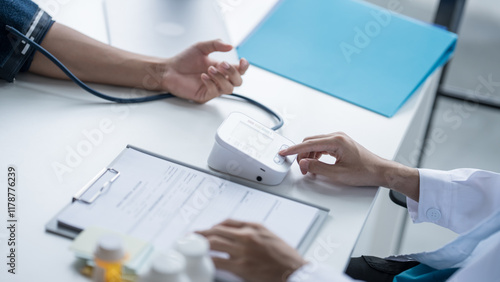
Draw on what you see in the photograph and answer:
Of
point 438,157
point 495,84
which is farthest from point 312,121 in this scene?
point 495,84

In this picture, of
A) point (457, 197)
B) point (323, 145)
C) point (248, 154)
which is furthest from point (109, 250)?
point (457, 197)

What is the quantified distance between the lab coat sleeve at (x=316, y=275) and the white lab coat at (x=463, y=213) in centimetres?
32

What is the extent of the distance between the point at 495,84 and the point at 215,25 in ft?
6.88

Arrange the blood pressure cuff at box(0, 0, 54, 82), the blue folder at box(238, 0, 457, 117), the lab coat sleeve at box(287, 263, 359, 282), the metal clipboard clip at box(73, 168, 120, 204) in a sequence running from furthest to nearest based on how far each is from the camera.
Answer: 1. the blue folder at box(238, 0, 457, 117)
2. the blood pressure cuff at box(0, 0, 54, 82)
3. the metal clipboard clip at box(73, 168, 120, 204)
4. the lab coat sleeve at box(287, 263, 359, 282)

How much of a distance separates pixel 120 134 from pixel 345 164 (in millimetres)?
425

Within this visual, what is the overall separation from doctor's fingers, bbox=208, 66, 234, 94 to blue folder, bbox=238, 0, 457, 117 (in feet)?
0.60

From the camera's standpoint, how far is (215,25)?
1.37 meters

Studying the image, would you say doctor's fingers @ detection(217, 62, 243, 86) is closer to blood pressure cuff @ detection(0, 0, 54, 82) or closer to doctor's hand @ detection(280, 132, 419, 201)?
doctor's hand @ detection(280, 132, 419, 201)

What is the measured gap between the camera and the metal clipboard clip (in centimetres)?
85

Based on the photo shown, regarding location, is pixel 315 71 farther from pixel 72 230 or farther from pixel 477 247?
pixel 72 230

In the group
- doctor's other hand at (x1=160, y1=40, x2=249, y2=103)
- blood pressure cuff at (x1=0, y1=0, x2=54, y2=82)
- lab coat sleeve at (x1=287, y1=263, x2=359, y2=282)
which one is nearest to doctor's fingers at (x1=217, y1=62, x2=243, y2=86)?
doctor's other hand at (x1=160, y1=40, x2=249, y2=103)

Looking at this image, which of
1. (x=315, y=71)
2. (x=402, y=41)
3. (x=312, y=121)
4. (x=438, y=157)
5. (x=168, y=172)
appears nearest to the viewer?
(x=168, y=172)

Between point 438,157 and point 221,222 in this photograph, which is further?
point 438,157

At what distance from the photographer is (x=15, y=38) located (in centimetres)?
111
